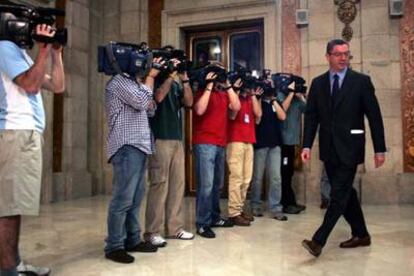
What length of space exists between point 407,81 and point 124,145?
4.08 metres

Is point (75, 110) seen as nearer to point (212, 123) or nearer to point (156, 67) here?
point (212, 123)

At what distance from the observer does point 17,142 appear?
80.4 inches

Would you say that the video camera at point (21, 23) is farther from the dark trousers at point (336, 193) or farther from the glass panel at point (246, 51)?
the glass panel at point (246, 51)

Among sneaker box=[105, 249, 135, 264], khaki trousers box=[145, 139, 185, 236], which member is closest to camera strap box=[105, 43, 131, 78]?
khaki trousers box=[145, 139, 185, 236]

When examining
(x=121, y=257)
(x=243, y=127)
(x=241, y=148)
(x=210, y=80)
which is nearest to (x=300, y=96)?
(x=243, y=127)

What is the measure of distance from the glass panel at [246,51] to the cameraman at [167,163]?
3025 mm

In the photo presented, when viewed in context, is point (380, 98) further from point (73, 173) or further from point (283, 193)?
point (73, 173)

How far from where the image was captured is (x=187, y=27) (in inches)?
256

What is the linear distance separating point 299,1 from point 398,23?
49.8 inches

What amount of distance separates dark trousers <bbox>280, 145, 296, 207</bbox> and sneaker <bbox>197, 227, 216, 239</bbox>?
58.6 inches

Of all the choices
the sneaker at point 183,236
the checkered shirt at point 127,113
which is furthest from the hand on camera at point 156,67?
the sneaker at point 183,236

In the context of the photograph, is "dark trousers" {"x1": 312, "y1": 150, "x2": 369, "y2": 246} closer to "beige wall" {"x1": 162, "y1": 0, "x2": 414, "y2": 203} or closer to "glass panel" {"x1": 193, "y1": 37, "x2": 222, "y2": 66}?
"beige wall" {"x1": 162, "y1": 0, "x2": 414, "y2": 203}

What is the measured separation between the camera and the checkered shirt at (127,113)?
2787 millimetres

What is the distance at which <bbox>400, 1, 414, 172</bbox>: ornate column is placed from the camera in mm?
5457
